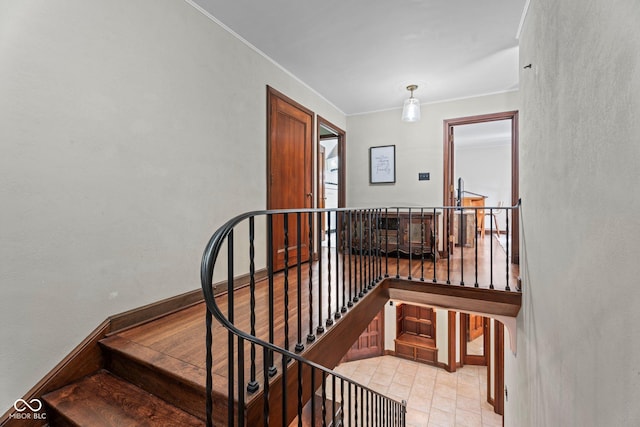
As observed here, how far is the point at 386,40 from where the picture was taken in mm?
2775

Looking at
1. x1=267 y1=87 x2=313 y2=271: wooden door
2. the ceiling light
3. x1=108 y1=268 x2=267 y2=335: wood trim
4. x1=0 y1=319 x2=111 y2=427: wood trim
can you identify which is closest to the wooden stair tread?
x1=267 y1=87 x2=313 y2=271: wooden door

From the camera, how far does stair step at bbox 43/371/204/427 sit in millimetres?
1339

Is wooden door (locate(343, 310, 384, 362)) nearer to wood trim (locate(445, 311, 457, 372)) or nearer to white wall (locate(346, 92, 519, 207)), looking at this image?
wood trim (locate(445, 311, 457, 372))

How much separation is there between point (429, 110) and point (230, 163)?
3280 millimetres

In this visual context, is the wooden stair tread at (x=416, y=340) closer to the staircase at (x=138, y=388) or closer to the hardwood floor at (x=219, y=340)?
the hardwood floor at (x=219, y=340)

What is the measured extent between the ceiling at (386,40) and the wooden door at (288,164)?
1.53 feet

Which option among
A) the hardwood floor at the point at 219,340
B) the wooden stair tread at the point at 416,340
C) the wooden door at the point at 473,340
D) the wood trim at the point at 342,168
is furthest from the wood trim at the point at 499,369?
the wood trim at the point at 342,168

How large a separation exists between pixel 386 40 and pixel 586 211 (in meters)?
2.35

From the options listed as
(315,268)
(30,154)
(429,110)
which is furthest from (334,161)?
(30,154)

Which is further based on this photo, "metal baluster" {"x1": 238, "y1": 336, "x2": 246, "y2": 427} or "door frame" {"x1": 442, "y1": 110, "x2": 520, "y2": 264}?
"door frame" {"x1": 442, "y1": 110, "x2": 520, "y2": 264}

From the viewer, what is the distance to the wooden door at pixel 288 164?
322cm

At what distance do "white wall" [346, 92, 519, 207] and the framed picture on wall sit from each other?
65mm

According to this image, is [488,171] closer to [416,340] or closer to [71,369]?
[416,340]

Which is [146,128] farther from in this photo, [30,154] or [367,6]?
[367,6]
